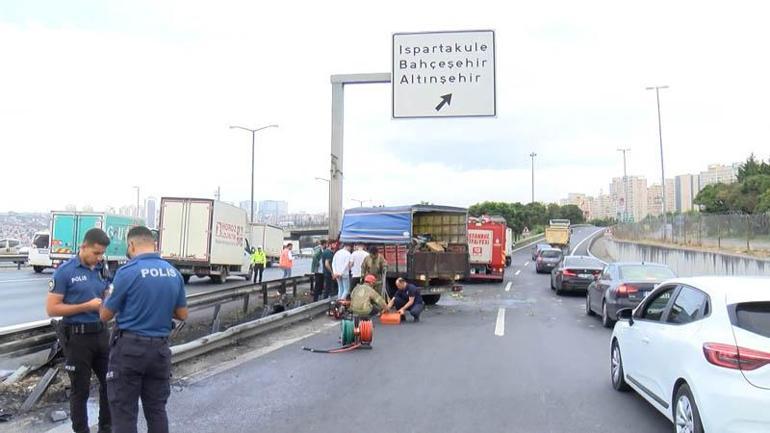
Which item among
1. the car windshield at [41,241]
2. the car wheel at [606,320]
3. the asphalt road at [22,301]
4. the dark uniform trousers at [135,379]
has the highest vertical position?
the car windshield at [41,241]

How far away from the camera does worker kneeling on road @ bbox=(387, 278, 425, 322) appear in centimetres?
1431

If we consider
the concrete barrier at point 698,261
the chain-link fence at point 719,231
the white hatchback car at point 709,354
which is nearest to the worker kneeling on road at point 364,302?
the white hatchback car at point 709,354

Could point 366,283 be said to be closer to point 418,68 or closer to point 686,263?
point 418,68

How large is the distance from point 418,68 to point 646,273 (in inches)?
277

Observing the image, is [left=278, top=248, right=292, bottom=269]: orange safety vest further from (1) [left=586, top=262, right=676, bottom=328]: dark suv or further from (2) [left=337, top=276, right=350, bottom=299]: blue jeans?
(1) [left=586, top=262, right=676, bottom=328]: dark suv

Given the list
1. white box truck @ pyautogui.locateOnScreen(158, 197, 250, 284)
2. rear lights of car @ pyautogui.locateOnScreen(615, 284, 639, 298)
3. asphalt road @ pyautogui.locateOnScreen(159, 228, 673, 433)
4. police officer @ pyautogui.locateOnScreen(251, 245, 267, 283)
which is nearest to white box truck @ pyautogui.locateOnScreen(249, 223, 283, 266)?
police officer @ pyautogui.locateOnScreen(251, 245, 267, 283)

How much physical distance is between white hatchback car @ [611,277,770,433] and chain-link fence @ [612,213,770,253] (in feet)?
64.1

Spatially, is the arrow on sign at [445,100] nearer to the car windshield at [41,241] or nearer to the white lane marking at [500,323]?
the white lane marking at [500,323]

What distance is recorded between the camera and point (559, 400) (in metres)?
6.98

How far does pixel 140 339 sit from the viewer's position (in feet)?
14.3

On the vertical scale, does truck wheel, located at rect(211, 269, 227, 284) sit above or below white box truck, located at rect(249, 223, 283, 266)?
below

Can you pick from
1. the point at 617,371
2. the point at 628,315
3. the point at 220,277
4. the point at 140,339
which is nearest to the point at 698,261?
the point at 220,277

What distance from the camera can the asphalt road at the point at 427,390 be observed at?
6.10 meters

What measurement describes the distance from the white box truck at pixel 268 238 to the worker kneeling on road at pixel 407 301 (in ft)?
74.7
